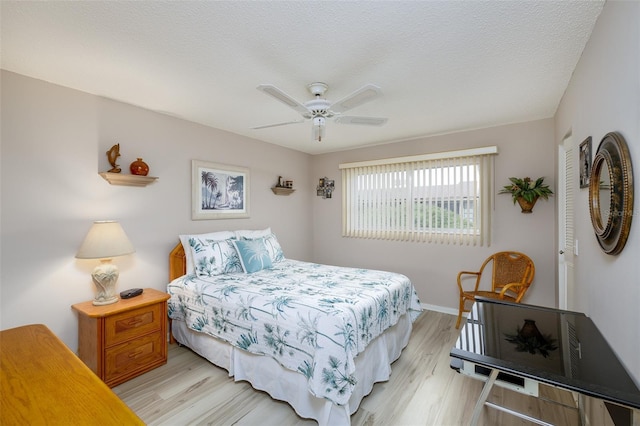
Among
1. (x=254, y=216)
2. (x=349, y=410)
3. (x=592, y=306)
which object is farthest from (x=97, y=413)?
(x=254, y=216)

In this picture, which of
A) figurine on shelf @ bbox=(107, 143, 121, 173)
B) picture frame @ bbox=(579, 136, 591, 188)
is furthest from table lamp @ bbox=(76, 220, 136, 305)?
picture frame @ bbox=(579, 136, 591, 188)

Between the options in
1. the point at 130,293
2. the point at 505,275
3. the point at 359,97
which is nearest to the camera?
the point at 359,97

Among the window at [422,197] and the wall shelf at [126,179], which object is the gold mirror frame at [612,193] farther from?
the wall shelf at [126,179]

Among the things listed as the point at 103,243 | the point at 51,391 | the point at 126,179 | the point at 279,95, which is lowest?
the point at 51,391

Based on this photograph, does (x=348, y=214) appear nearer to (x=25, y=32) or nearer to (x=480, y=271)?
(x=480, y=271)

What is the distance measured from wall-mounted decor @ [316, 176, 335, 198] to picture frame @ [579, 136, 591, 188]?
3494mm

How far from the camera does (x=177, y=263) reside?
10.4 ft

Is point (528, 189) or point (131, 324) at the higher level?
point (528, 189)

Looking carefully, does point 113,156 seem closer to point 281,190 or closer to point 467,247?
point 281,190

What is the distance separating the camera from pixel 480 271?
3631 mm

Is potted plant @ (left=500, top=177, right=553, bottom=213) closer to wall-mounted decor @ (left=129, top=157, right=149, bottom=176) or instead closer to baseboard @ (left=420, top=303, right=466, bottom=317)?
baseboard @ (left=420, top=303, right=466, bottom=317)

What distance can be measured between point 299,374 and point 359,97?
1992 millimetres

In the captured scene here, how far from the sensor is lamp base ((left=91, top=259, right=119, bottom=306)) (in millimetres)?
2468

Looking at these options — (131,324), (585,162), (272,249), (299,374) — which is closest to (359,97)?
(585,162)
